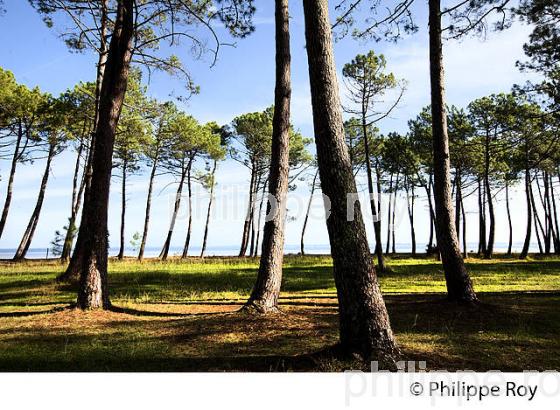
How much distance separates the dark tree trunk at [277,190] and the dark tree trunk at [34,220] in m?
24.4

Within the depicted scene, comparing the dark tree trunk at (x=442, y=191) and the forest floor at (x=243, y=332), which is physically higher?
the dark tree trunk at (x=442, y=191)

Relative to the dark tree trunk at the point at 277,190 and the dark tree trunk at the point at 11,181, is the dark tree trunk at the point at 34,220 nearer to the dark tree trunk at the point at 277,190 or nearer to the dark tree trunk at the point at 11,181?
the dark tree trunk at the point at 11,181

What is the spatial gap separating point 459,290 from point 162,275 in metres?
11.2

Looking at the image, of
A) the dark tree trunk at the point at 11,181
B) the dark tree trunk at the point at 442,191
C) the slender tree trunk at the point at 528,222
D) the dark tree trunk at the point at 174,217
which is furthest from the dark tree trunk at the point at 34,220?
the slender tree trunk at the point at 528,222

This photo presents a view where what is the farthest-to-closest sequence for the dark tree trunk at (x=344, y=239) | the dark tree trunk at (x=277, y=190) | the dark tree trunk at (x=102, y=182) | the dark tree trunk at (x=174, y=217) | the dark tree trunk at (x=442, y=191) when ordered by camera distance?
the dark tree trunk at (x=174, y=217) → the dark tree trunk at (x=102, y=182) → the dark tree trunk at (x=442, y=191) → the dark tree trunk at (x=277, y=190) → the dark tree trunk at (x=344, y=239)

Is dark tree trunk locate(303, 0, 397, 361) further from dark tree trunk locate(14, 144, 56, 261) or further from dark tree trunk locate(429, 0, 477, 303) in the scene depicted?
dark tree trunk locate(14, 144, 56, 261)

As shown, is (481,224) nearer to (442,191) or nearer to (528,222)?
(528,222)

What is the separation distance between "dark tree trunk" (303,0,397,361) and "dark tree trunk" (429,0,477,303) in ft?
13.5

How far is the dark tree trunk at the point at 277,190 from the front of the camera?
7.45 metres

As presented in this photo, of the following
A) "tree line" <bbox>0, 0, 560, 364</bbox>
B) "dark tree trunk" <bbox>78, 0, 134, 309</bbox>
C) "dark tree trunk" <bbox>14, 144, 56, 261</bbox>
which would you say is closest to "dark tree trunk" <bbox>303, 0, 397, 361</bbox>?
"tree line" <bbox>0, 0, 560, 364</bbox>

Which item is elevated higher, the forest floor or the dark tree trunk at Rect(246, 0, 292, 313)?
the dark tree trunk at Rect(246, 0, 292, 313)

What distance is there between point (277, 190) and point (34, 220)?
24973mm

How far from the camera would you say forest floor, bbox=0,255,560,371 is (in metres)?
4.67

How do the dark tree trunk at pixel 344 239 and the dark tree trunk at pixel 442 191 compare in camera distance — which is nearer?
the dark tree trunk at pixel 344 239
